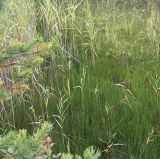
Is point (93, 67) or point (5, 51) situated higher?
point (5, 51)

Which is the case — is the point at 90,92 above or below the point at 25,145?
below

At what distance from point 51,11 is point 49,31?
182 millimetres

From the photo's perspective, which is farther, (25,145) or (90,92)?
(90,92)

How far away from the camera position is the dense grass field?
251 cm

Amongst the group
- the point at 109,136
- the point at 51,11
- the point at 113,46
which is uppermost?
the point at 51,11

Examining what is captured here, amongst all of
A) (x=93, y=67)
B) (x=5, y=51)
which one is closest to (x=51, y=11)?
(x=93, y=67)

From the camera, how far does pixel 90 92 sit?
304 centimetres

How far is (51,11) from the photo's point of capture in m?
3.49

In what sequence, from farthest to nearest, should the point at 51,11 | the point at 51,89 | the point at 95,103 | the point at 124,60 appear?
the point at 124,60
the point at 51,11
the point at 51,89
the point at 95,103

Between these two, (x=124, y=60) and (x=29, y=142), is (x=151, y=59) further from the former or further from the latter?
(x=29, y=142)

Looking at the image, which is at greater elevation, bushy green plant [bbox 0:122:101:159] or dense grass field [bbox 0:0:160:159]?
bushy green plant [bbox 0:122:101:159]

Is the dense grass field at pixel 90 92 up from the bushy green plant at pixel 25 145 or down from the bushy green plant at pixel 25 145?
down

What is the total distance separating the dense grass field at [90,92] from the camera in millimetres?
2508

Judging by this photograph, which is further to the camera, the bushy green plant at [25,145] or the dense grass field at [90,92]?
the dense grass field at [90,92]
